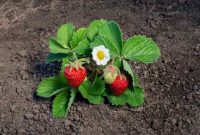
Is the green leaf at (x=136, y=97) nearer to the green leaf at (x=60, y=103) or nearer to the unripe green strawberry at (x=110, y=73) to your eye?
the unripe green strawberry at (x=110, y=73)

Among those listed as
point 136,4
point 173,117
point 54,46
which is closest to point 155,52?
point 173,117

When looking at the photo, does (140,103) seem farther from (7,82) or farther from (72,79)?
(7,82)

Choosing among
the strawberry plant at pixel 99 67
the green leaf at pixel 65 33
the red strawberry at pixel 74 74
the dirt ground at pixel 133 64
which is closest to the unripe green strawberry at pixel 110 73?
the strawberry plant at pixel 99 67

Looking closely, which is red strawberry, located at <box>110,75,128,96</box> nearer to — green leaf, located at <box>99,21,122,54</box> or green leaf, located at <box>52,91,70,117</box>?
green leaf, located at <box>99,21,122,54</box>

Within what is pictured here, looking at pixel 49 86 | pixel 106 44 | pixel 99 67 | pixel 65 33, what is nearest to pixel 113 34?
pixel 106 44

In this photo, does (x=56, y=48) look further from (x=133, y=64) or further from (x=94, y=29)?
(x=133, y=64)
